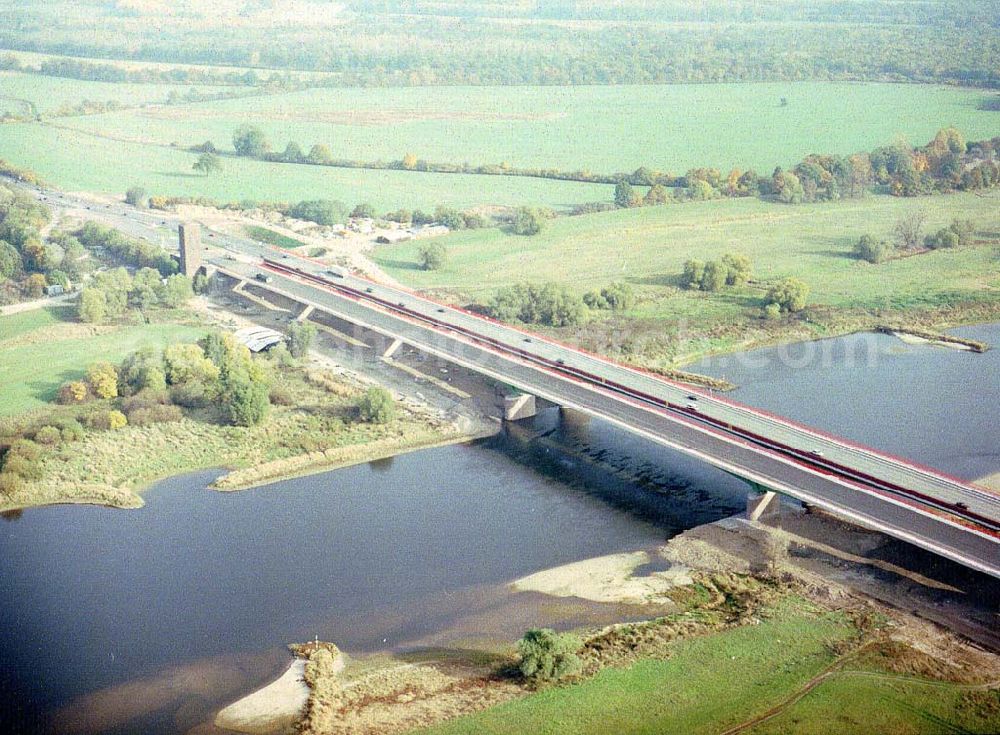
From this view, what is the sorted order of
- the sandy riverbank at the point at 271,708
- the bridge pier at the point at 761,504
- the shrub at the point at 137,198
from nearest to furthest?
the sandy riverbank at the point at 271,708 → the bridge pier at the point at 761,504 → the shrub at the point at 137,198

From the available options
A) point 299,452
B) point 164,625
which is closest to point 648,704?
point 164,625

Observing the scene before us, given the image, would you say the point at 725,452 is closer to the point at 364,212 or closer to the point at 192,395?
the point at 192,395

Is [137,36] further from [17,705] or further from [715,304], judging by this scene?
[17,705]

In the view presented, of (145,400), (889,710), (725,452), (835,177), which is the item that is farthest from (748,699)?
(835,177)

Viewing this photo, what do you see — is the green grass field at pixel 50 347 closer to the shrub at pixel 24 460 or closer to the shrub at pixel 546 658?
the shrub at pixel 24 460

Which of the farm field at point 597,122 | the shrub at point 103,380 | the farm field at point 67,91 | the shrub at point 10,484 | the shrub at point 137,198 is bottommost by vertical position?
the shrub at point 10,484

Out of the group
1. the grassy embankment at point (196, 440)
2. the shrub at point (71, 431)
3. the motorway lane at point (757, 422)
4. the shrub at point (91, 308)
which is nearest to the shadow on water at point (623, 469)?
the motorway lane at point (757, 422)

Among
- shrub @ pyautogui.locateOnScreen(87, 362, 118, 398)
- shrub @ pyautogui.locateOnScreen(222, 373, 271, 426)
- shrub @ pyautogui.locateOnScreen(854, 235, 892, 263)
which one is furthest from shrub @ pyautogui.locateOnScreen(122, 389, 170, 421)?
shrub @ pyautogui.locateOnScreen(854, 235, 892, 263)
